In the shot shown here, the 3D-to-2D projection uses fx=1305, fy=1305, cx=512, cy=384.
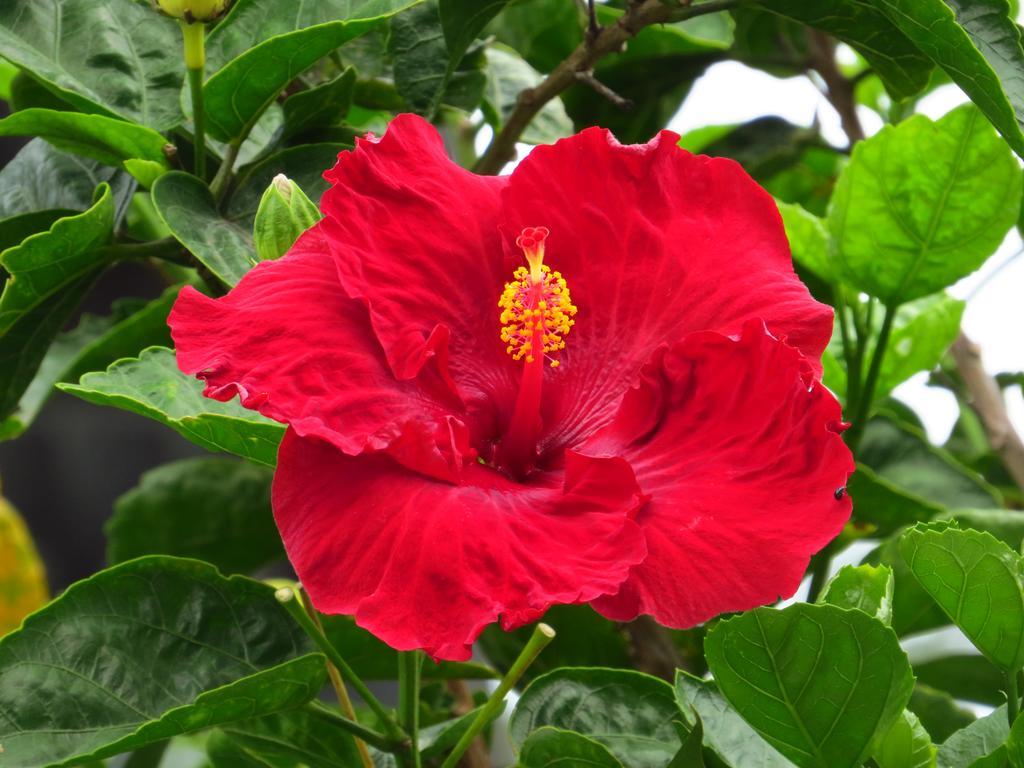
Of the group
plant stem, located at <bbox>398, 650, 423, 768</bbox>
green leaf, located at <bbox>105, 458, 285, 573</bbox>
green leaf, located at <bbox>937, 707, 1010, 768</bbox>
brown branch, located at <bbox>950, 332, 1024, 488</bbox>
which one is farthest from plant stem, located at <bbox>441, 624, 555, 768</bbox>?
brown branch, located at <bbox>950, 332, 1024, 488</bbox>

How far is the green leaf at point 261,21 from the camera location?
0.93 meters

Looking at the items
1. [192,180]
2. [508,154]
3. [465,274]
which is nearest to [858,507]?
[508,154]

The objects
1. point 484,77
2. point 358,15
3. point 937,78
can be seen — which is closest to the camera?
point 358,15

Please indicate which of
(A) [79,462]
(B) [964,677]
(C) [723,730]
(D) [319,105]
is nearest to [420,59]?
(D) [319,105]

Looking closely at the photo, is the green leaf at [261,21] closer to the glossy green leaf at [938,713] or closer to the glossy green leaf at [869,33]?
the glossy green leaf at [869,33]

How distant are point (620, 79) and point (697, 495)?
2.69ft

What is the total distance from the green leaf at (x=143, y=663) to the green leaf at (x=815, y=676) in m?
0.27

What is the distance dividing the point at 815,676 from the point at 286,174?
50cm

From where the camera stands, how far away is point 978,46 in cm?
81

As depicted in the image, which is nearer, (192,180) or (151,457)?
(192,180)

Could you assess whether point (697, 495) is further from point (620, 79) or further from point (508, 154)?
point (620, 79)

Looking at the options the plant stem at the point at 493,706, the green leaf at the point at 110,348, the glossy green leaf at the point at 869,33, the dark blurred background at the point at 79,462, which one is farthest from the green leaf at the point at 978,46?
the dark blurred background at the point at 79,462

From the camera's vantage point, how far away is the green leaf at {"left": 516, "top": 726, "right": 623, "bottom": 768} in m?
0.79

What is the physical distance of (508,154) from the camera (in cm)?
109
